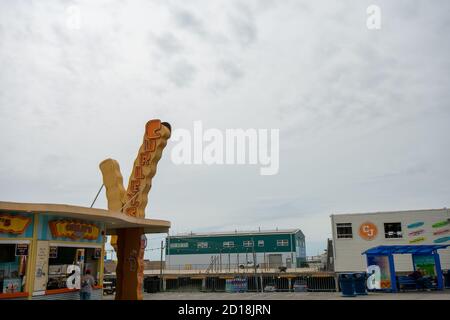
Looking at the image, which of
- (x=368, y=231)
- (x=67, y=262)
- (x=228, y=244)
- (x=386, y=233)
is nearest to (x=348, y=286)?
(x=368, y=231)

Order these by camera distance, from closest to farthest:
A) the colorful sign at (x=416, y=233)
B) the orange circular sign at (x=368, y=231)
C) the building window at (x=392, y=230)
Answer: the colorful sign at (x=416, y=233) → the building window at (x=392, y=230) → the orange circular sign at (x=368, y=231)

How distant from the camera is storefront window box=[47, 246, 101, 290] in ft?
52.5

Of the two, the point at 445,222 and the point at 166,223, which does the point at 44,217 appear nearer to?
the point at 166,223

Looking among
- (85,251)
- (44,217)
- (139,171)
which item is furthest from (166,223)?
(44,217)

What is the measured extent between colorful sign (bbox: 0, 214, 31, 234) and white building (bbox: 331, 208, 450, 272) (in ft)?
86.0

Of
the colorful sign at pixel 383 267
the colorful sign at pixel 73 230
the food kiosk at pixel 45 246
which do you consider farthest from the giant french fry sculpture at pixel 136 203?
the colorful sign at pixel 383 267

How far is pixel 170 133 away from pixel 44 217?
9102 mm

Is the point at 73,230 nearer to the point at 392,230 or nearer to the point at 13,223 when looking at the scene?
the point at 13,223

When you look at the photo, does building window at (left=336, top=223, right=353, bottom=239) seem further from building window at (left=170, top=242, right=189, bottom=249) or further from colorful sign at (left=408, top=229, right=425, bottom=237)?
building window at (left=170, top=242, right=189, bottom=249)

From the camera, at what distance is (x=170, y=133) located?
22.9m

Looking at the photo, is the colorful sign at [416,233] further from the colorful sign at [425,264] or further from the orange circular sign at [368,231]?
the colorful sign at [425,264]

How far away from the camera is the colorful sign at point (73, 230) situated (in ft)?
52.3

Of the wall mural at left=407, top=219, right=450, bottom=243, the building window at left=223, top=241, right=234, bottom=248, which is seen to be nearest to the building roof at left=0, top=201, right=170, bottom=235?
the wall mural at left=407, top=219, right=450, bottom=243

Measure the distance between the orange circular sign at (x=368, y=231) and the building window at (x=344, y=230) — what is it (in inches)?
33.6
